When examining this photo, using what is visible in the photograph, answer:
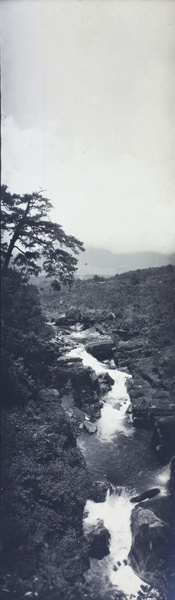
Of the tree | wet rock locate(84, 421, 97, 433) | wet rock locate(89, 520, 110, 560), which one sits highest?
the tree

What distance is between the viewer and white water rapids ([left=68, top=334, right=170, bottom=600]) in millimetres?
8695

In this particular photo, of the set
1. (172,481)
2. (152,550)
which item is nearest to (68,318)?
(172,481)

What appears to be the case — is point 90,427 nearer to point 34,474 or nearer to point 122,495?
point 122,495

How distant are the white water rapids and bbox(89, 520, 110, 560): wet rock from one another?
0.15 metres

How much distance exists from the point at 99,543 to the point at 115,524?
1061mm

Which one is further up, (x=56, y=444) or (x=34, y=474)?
(x=56, y=444)

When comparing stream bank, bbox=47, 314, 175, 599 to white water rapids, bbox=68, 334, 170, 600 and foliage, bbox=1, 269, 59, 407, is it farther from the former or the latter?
foliage, bbox=1, 269, 59, 407

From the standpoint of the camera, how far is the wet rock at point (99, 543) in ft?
31.0

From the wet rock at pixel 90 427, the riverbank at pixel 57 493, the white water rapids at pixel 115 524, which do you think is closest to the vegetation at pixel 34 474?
the riverbank at pixel 57 493

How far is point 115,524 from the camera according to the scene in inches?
409

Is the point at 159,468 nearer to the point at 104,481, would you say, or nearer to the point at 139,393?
the point at 104,481

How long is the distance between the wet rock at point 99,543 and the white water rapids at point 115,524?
146 millimetres

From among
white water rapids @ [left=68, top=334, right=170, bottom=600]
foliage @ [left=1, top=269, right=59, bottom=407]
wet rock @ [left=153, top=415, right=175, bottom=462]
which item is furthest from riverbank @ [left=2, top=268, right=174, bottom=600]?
foliage @ [left=1, top=269, right=59, bottom=407]

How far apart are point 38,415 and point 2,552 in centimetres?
460
